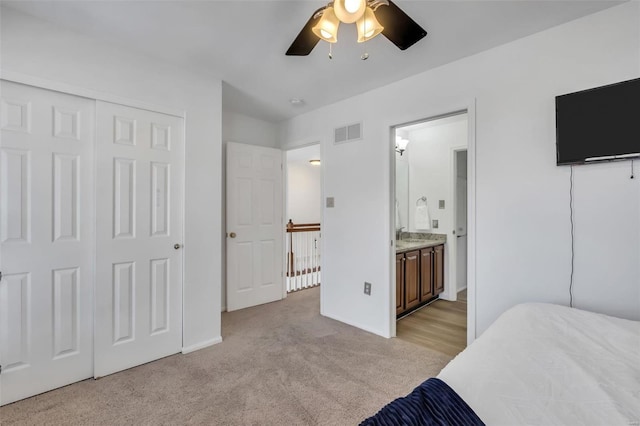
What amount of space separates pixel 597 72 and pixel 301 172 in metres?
6.32

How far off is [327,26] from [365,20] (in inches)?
7.8

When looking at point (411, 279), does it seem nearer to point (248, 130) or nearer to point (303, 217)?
point (248, 130)

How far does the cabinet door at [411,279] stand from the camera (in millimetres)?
3457

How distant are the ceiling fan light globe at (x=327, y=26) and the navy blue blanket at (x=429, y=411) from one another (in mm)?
1663

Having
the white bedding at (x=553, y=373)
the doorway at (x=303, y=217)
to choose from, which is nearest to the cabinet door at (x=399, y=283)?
the doorway at (x=303, y=217)

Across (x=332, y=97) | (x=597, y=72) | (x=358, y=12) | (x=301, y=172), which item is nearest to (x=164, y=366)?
(x=358, y=12)

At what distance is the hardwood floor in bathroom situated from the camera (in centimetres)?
274

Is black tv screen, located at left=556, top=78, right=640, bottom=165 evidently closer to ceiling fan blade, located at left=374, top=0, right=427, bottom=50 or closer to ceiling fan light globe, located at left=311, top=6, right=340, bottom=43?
ceiling fan blade, located at left=374, top=0, right=427, bottom=50

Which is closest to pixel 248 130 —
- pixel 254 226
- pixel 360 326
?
pixel 254 226

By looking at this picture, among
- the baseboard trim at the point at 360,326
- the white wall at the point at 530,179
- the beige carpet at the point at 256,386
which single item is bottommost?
the beige carpet at the point at 256,386

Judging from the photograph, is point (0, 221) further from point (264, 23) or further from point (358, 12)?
point (358, 12)

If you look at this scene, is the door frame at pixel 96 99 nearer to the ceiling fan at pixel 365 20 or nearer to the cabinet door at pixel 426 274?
the ceiling fan at pixel 365 20

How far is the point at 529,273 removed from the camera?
6.95 ft

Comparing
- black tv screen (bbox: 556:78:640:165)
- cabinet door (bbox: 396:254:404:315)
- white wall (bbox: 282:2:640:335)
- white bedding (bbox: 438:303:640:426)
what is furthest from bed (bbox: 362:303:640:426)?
cabinet door (bbox: 396:254:404:315)
